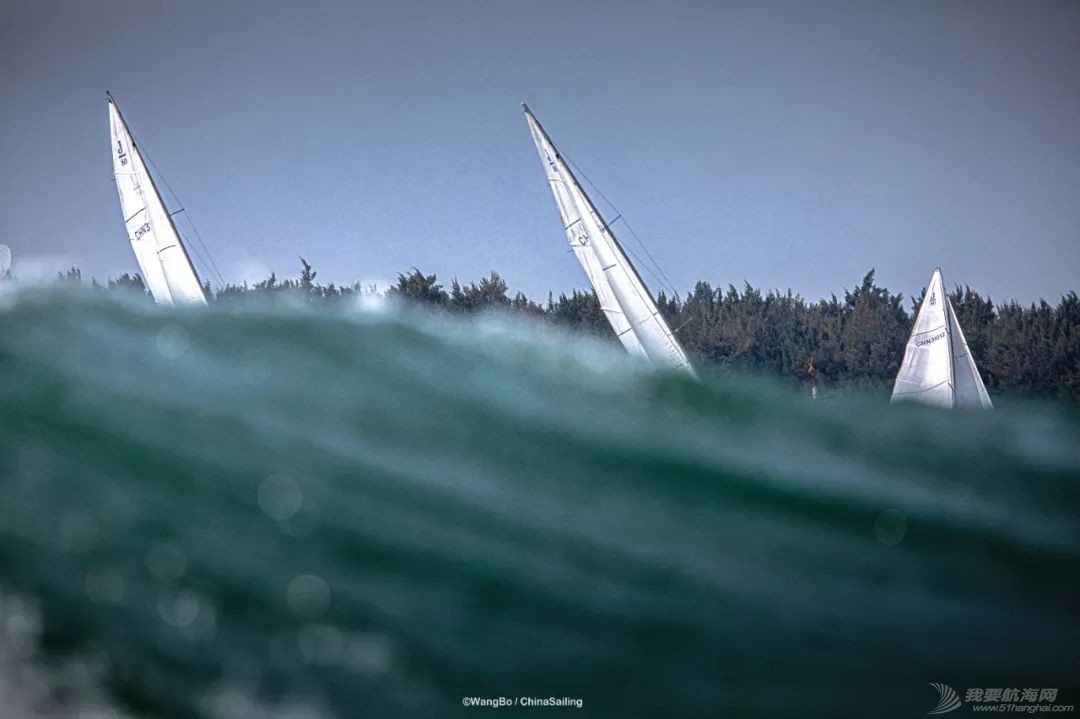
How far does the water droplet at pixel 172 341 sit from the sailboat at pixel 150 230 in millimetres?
5060

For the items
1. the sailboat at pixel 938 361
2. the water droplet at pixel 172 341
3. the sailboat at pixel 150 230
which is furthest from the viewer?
the sailboat at pixel 938 361

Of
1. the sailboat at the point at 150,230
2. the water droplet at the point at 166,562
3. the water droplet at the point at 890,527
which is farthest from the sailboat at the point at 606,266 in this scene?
the water droplet at the point at 166,562

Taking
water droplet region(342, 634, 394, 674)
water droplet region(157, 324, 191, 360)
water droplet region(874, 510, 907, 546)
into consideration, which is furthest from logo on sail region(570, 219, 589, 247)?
water droplet region(342, 634, 394, 674)

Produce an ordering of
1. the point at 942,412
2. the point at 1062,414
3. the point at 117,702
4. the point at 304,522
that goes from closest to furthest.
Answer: the point at 117,702 < the point at 304,522 < the point at 942,412 < the point at 1062,414

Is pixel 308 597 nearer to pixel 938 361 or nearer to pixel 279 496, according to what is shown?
pixel 279 496

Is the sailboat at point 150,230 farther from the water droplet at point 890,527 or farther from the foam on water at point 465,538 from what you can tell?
the water droplet at point 890,527

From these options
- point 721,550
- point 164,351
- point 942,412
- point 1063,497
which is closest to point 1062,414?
point 942,412

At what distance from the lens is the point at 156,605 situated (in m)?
4.74

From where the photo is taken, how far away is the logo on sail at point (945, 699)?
4.87 metres

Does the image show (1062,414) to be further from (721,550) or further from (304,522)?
(304,522)

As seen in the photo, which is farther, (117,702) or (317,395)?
(317,395)

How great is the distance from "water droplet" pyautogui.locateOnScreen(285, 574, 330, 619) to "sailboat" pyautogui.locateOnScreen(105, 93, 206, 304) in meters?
6.63

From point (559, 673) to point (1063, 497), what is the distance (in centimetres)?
294

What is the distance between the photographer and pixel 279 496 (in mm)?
5066
